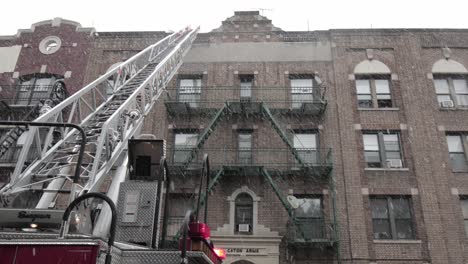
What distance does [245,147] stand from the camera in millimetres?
21016

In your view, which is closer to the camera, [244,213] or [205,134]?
[244,213]

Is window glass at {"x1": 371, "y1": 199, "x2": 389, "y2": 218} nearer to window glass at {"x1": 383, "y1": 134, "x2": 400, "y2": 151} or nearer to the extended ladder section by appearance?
window glass at {"x1": 383, "y1": 134, "x2": 400, "y2": 151}

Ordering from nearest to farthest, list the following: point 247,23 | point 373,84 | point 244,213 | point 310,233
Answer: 1. point 310,233
2. point 244,213
3. point 373,84
4. point 247,23

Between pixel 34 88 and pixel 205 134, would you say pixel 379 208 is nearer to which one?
pixel 205 134

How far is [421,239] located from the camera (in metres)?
18.6

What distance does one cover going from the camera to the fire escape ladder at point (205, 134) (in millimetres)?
19611

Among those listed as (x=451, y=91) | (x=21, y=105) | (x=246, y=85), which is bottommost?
(x=21, y=105)

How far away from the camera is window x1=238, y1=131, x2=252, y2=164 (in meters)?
20.5

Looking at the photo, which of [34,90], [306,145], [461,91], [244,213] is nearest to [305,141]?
[306,145]

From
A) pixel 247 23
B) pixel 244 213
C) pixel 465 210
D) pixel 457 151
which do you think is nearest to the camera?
pixel 465 210

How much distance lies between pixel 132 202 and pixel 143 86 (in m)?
6.05

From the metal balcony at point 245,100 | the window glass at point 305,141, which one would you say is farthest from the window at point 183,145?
the window glass at point 305,141

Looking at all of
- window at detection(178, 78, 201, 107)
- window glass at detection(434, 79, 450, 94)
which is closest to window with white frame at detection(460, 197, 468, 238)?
window glass at detection(434, 79, 450, 94)

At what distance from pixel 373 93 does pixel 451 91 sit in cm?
386
